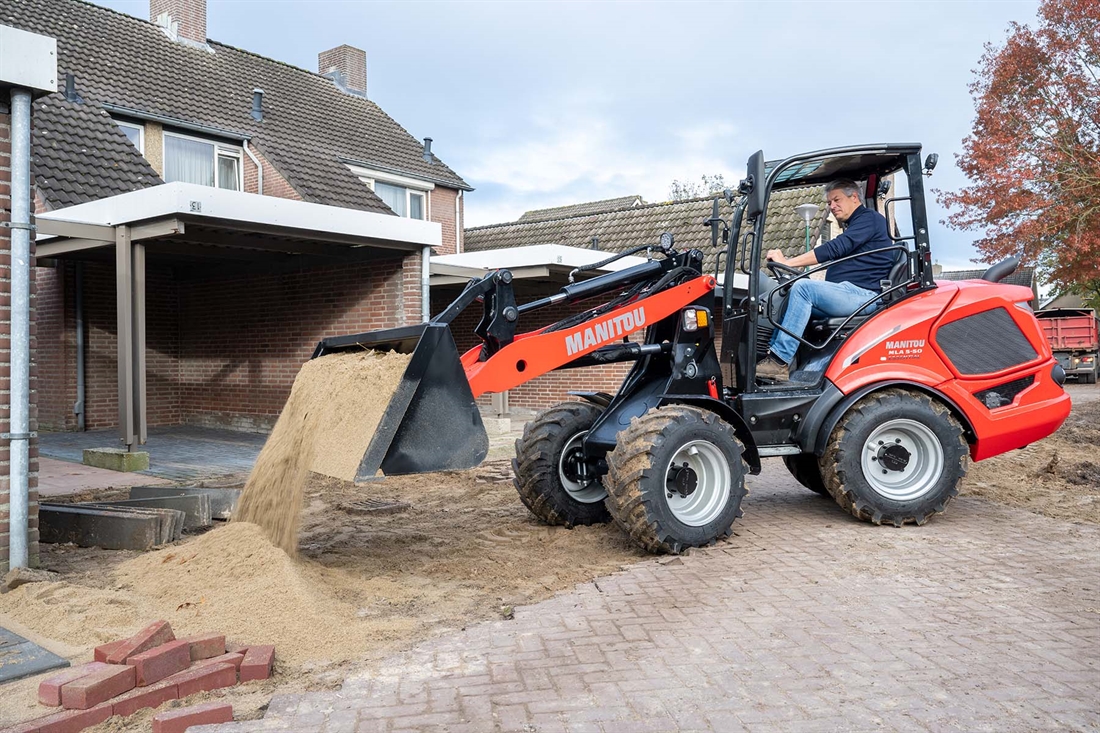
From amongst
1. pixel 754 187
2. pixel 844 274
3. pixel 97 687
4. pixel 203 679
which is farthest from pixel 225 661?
pixel 844 274

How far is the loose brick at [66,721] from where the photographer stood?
3232mm

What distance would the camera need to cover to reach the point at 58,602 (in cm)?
477

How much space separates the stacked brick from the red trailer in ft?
105

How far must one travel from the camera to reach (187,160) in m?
16.8

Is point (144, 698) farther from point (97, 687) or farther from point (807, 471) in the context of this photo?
point (807, 471)

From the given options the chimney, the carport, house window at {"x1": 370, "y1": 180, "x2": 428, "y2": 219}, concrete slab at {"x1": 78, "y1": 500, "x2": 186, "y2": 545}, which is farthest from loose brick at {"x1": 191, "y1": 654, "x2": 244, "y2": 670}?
house window at {"x1": 370, "y1": 180, "x2": 428, "y2": 219}

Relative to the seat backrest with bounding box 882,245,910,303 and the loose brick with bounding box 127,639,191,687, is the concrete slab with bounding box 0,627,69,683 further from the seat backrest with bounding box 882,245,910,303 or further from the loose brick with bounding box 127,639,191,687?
the seat backrest with bounding box 882,245,910,303

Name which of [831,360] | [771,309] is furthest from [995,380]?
[771,309]

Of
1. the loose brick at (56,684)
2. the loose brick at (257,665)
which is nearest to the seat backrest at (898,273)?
the loose brick at (257,665)

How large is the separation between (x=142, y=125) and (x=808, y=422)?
545 inches

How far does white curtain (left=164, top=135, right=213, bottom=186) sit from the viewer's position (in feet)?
53.6

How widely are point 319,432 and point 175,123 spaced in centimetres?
1314

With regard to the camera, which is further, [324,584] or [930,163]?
[930,163]

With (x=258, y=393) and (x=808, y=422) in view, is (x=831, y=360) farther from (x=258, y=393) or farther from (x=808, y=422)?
(x=258, y=393)
